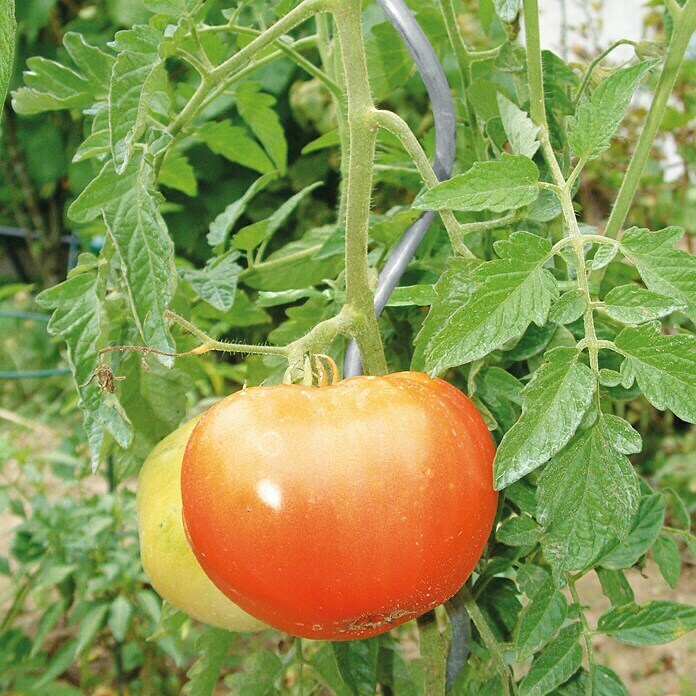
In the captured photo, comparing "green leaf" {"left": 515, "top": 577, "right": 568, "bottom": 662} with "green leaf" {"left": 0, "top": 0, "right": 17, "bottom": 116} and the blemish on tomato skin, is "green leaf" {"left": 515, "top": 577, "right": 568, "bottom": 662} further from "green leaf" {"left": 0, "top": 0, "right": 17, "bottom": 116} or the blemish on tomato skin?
"green leaf" {"left": 0, "top": 0, "right": 17, "bottom": 116}

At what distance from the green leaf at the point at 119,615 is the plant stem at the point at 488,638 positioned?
0.81 metres

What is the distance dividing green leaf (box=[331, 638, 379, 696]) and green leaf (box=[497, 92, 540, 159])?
0.31 metres

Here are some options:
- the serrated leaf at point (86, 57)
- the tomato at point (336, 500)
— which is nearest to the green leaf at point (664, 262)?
the tomato at point (336, 500)

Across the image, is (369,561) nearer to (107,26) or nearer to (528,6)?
(528,6)

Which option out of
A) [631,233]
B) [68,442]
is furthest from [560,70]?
[68,442]

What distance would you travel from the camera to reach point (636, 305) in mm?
336

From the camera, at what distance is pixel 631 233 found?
0.35m

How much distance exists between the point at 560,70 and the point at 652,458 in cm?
188

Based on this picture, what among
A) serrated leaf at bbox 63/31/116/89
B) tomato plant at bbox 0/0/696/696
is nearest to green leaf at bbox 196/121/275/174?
tomato plant at bbox 0/0/696/696

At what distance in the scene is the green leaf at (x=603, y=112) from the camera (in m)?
0.35

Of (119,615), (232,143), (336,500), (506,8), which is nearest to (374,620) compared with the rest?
(336,500)

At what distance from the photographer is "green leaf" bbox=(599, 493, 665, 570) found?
0.44 m

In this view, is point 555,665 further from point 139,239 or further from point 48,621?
point 48,621

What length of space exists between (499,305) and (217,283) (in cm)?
25
